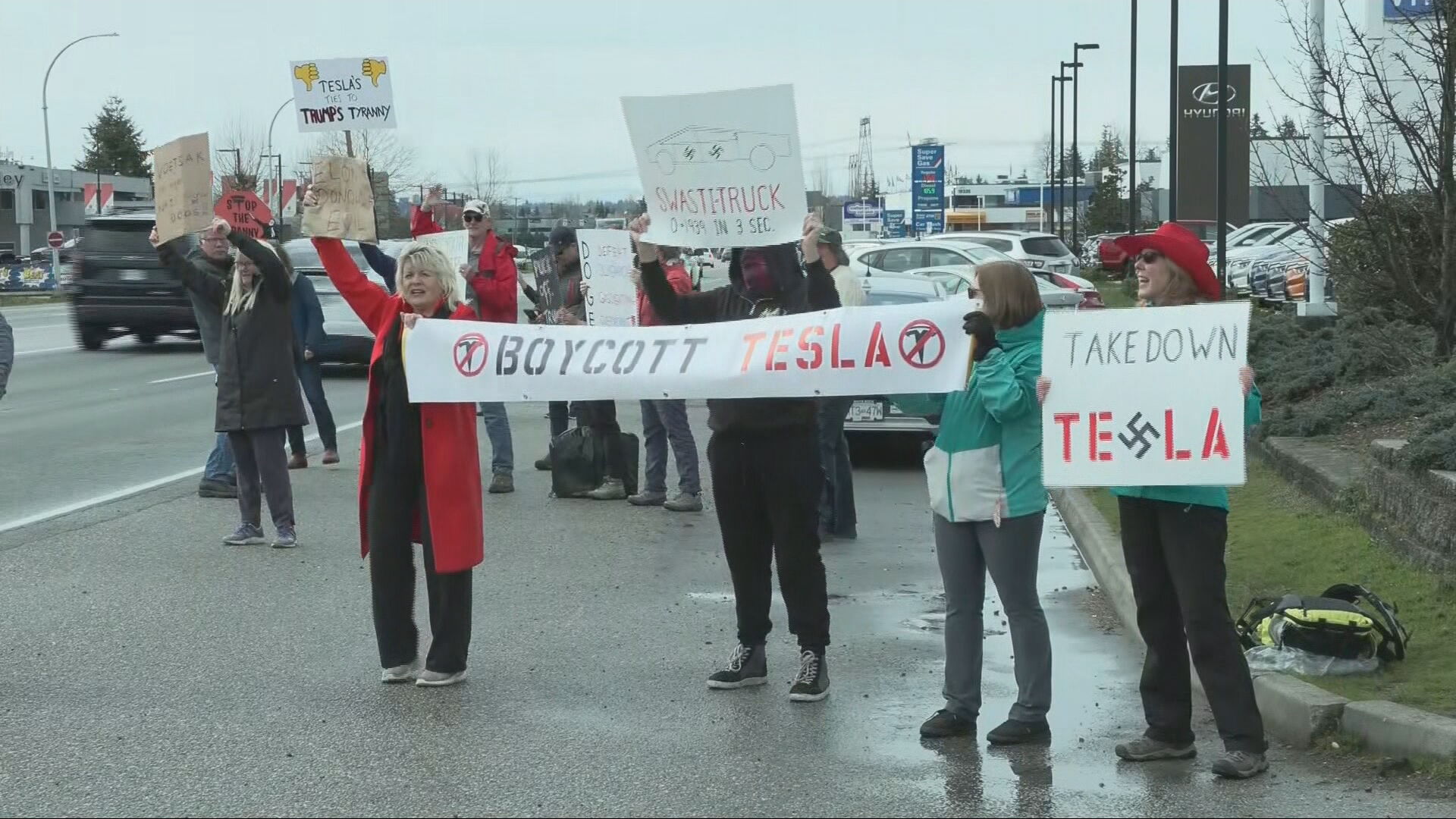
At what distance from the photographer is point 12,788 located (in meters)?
5.66

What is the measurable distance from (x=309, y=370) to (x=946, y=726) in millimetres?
9450

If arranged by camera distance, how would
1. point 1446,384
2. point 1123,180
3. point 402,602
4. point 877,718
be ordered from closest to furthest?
point 877,718 < point 402,602 < point 1446,384 < point 1123,180

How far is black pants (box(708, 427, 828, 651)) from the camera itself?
269 inches

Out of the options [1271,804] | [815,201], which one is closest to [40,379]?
[1271,804]

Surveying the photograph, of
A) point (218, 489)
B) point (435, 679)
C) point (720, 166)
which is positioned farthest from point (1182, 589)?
point (218, 489)

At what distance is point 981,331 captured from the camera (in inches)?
242

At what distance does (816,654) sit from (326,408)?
8692 millimetres

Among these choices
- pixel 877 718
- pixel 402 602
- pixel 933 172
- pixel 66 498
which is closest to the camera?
pixel 877 718

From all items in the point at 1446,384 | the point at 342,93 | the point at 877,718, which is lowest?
the point at 877,718

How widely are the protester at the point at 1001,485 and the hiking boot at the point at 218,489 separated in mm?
7493

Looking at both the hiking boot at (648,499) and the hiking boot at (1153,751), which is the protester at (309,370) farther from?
the hiking boot at (1153,751)

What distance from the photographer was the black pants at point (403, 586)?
7.13 m

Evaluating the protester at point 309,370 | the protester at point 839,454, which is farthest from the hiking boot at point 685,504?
the protester at point 309,370

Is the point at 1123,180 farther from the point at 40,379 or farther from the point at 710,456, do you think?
the point at 710,456
